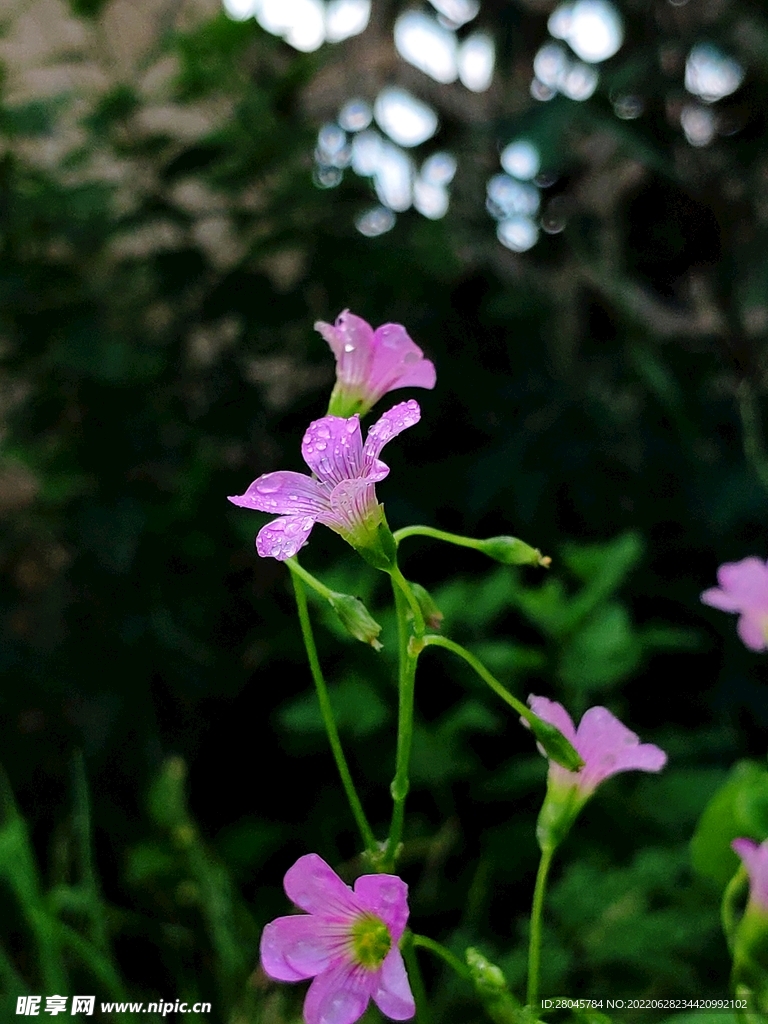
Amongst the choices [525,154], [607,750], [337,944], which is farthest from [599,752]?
[525,154]

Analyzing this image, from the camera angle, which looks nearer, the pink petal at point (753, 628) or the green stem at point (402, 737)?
the green stem at point (402, 737)

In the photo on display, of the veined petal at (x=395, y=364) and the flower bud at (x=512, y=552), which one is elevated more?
the veined petal at (x=395, y=364)

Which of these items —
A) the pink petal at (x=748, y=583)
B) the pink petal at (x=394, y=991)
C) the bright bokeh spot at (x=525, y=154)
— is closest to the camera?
the pink petal at (x=394, y=991)

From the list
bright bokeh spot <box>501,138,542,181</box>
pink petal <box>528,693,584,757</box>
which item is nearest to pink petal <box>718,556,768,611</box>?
pink petal <box>528,693,584,757</box>

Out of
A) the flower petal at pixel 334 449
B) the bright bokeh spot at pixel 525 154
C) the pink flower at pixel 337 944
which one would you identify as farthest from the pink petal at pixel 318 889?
the bright bokeh spot at pixel 525 154

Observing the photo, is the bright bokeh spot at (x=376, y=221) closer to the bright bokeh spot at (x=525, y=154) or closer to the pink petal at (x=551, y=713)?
the bright bokeh spot at (x=525, y=154)

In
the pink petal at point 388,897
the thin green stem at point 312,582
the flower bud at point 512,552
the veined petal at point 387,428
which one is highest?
the veined petal at point 387,428

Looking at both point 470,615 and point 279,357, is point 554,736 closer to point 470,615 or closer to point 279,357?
point 470,615
